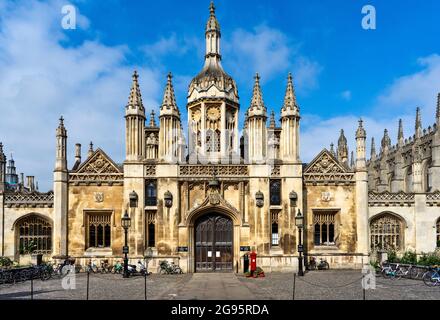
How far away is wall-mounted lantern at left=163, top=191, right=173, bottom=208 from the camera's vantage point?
3031 centimetres

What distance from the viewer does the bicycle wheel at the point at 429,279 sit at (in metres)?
23.1

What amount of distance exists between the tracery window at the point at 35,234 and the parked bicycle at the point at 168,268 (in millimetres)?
9671

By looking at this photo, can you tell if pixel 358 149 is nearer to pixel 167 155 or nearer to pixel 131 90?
pixel 167 155

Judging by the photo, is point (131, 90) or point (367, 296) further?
point (131, 90)

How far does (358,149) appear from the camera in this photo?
31922 millimetres

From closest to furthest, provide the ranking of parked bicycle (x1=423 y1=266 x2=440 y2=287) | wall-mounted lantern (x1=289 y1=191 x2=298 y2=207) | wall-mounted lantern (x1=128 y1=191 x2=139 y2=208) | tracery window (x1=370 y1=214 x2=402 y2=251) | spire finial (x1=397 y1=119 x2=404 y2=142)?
1. parked bicycle (x1=423 y1=266 x2=440 y2=287)
2. wall-mounted lantern (x1=128 y1=191 x2=139 y2=208)
3. wall-mounted lantern (x1=289 y1=191 x2=298 y2=207)
4. tracery window (x1=370 y1=214 x2=402 y2=251)
5. spire finial (x1=397 y1=119 x2=404 y2=142)

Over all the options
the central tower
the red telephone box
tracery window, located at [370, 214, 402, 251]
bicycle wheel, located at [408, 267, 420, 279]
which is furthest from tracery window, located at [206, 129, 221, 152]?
bicycle wheel, located at [408, 267, 420, 279]

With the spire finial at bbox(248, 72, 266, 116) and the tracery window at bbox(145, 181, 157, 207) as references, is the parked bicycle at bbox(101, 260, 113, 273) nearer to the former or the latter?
the tracery window at bbox(145, 181, 157, 207)

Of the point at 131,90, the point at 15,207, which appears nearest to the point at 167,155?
the point at 131,90

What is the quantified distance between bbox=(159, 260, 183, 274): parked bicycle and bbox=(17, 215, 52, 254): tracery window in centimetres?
967

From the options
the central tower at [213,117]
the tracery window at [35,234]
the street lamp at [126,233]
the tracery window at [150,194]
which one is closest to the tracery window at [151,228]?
the tracery window at [150,194]

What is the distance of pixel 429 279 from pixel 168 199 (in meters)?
16.5
